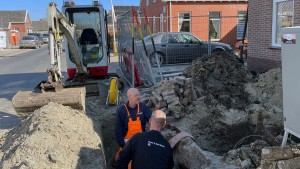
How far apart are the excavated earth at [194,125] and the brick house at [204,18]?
514 inches

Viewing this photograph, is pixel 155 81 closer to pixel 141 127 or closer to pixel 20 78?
pixel 141 127

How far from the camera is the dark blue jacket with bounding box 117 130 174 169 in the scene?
13.0ft

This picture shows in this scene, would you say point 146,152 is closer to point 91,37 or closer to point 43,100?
point 43,100

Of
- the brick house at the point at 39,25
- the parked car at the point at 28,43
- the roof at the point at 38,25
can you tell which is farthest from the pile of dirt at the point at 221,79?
the roof at the point at 38,25

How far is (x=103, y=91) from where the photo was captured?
10.4m

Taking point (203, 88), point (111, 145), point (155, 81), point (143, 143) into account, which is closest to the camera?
point (143, 143)

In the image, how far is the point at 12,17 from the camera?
2972 inches

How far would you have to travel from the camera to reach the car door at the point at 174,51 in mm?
16484

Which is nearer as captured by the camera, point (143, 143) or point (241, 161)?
point (143, 143)

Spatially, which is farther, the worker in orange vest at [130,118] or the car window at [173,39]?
the car window at [173,39]

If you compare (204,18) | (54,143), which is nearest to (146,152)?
(54,143)

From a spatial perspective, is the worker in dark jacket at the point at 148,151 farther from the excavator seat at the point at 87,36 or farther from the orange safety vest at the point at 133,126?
the excavator seat at the point at 87,36

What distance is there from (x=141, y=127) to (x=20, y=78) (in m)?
12.4

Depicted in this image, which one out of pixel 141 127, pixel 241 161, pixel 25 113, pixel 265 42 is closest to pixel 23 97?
pixel 25 113
